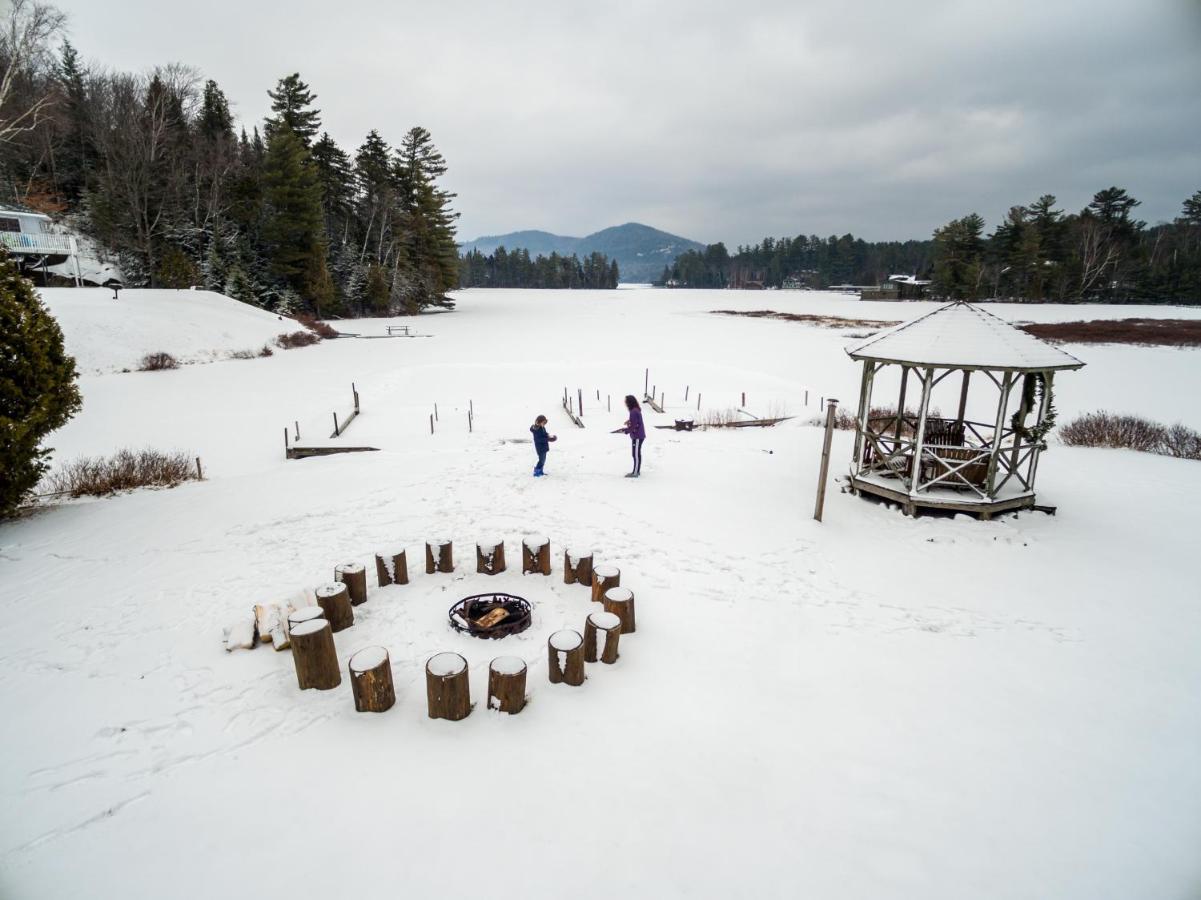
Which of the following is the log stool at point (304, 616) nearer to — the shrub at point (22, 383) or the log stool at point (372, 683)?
the log stool at point (372, 683)

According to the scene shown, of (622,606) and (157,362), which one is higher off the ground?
(157,362)

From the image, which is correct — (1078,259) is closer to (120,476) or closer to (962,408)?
(962,408)

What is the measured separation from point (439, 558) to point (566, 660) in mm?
2776

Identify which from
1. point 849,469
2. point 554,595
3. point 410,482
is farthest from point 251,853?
Answer: point 849,469

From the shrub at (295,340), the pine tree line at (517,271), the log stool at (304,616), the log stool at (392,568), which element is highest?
A: the pine tree line at (517,271)

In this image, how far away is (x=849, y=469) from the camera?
39.2ft

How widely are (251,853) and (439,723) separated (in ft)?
4.78

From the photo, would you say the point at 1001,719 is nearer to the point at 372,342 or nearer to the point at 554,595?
the point at 554,595

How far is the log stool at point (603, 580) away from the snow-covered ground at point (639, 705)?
319mm

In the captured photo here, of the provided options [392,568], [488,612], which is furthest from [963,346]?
[392,568]

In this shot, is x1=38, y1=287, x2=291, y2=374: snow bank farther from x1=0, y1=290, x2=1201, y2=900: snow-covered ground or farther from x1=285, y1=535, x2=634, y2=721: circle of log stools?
x1=285, y1=535, x2=634, y2=721: circle of log stools

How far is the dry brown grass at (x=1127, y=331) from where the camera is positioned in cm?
3319

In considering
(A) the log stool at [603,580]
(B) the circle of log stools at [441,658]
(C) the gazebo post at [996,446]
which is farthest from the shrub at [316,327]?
(C) the gazebo post at [996,446]

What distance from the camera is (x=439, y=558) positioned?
7113 millimetres
